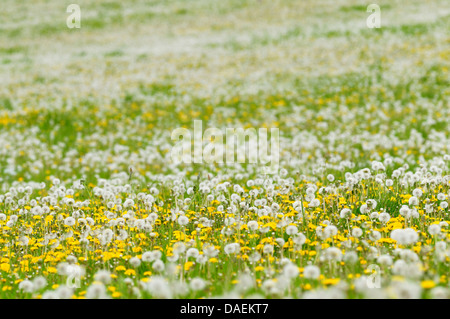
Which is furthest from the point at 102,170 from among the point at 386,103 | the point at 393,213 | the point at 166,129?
the point at 386,103

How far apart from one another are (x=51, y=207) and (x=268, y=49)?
2134 cm

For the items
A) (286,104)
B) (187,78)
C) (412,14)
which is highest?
(412,14)

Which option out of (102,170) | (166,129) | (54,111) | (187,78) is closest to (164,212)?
(102,170)

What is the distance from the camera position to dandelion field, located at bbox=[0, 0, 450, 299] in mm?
4246

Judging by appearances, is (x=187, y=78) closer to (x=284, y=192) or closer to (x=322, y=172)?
(x=322, y=172)

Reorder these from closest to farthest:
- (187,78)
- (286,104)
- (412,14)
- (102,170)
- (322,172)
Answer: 1. (322,172)
2. (102,170)
3. (286,104)
4. (187,78)
5. (412,14)

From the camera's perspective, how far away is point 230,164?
10.6m

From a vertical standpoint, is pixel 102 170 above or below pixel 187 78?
below

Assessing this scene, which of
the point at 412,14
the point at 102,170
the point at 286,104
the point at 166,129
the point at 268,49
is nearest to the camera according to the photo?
the point at 102,170

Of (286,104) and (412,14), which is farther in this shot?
(412,14)

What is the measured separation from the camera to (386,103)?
1504cm

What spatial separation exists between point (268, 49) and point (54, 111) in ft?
43.7

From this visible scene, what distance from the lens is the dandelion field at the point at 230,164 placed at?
4.25m

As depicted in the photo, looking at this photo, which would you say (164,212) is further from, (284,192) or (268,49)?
(268,49)
